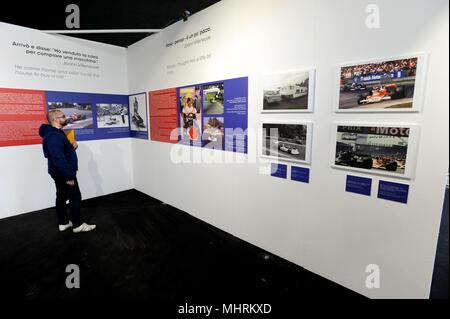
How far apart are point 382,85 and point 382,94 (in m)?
0.07

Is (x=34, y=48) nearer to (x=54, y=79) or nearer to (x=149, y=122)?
(x=54, y=79)

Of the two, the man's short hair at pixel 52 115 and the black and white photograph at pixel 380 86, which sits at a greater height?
the black and white photograph at pixel 380 86

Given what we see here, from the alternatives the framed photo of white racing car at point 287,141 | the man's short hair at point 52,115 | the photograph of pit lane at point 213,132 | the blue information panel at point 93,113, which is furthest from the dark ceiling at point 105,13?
the framed photo of white racing car at point 287,141

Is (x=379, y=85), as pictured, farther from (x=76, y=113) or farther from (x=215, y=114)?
(x=76, y=113)

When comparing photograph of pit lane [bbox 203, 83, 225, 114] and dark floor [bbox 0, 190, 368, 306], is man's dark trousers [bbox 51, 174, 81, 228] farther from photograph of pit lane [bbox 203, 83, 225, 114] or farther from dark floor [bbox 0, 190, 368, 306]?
photograph of pit lane [bbox 203, 83, 225, 114]

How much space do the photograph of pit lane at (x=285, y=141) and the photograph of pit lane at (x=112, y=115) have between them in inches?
130

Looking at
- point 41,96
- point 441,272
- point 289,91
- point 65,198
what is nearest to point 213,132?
point 289,91

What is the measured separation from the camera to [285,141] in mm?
2398

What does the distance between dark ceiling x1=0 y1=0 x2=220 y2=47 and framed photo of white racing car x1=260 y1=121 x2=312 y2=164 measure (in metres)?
2.23

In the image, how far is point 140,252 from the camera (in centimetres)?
277

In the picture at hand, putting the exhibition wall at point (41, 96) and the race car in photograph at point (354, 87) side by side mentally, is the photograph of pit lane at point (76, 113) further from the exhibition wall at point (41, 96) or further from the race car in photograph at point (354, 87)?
the race car in photograph at point (354, 87)

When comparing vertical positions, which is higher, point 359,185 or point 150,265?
point 359,185

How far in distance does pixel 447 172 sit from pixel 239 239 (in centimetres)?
213

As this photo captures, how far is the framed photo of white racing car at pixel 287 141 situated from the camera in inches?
88.4
